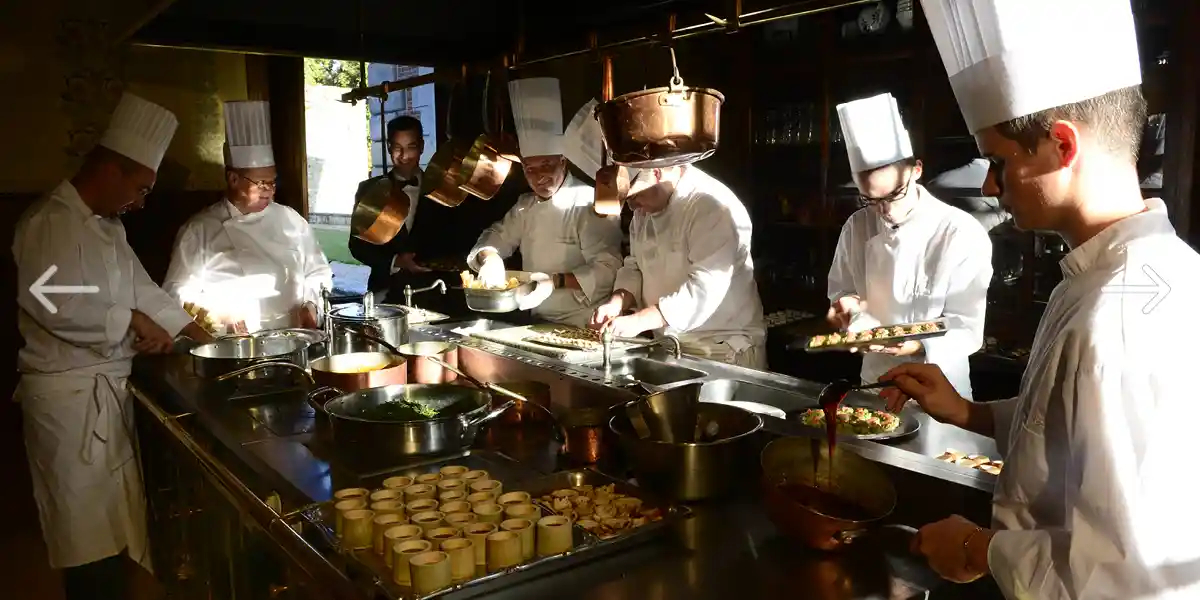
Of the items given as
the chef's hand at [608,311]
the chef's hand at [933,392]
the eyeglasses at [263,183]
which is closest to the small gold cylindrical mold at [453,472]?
the chef's hand at [933,392]

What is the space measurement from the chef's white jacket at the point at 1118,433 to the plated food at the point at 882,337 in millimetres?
1200

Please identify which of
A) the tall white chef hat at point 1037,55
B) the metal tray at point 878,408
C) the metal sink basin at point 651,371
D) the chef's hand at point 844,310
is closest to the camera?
the tall white chef hat at point 1037,55

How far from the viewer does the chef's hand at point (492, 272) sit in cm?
341

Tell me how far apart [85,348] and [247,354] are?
519mm

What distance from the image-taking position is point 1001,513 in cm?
110

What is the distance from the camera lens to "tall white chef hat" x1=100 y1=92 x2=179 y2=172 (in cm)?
279

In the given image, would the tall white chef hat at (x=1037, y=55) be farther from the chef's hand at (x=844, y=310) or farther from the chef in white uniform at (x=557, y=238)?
the chef in white uniform at (x=557, y=238)

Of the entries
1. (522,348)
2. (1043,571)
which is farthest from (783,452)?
(522,348)

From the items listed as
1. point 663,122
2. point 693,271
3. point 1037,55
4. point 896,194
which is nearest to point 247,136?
point 693,271

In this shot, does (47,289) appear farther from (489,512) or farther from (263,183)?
(489,512)

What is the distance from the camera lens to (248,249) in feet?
12.1

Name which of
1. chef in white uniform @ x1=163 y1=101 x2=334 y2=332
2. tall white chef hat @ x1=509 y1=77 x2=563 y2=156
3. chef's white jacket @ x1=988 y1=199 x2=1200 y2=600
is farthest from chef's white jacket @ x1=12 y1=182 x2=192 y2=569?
chef's white jacket @ x1=988 y1=199 x2=1200 y2=600

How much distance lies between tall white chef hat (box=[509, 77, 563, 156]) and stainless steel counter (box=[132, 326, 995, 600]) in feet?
3.15

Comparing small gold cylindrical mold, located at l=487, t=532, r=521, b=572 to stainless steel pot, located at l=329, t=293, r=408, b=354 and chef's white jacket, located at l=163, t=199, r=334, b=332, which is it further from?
chef's white jacket, located at l=163, t=199, r=334, b=332
